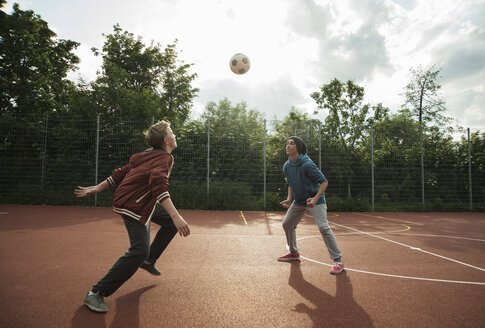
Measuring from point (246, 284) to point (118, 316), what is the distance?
1.32 meters

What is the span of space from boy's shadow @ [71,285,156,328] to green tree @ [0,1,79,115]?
16176 millimetres

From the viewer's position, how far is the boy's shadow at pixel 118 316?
2.19 meters

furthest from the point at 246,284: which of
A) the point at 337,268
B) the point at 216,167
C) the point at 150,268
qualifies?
the point at 216,167

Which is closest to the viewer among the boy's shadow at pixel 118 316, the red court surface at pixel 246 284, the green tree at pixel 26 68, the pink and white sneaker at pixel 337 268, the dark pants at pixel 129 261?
the boy's shadow at pixel 118 316

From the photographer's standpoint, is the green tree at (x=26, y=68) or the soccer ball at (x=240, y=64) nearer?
the soccer ball at (x=240, y=64)

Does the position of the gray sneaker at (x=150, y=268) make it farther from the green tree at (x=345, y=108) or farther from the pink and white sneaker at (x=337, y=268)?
the green tree at (x=345, y=108)

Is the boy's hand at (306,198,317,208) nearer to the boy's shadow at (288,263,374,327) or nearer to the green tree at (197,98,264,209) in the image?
the boy's shadow at (288,263,374,327)

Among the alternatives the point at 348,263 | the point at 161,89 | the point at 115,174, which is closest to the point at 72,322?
the point at 115,174

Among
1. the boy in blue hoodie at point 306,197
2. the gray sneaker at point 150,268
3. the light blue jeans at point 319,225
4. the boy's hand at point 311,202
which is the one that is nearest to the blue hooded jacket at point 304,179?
the boy in blue hoodie at point 306,197

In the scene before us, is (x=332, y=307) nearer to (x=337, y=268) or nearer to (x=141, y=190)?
(x=337, y=268)

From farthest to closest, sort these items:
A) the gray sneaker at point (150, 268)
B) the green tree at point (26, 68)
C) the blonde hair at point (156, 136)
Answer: the green tree at point (26, 68) → the gray sneaker at point (150, 268) → the blonde hair at point (156, 136)

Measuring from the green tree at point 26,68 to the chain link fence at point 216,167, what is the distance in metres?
5.21

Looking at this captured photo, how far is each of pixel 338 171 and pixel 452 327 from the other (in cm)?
950

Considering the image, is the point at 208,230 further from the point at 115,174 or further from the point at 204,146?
the point at 204,146
